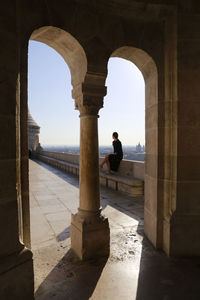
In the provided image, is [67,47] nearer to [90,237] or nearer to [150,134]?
[150,134]

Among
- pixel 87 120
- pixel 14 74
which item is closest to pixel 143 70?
pixel 87 120

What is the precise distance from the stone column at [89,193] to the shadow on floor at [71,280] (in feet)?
0.47

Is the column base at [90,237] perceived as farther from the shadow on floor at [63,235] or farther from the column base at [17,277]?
the column base at [17,277]

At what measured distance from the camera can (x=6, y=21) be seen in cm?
186

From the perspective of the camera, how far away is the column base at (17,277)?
5.96 feet

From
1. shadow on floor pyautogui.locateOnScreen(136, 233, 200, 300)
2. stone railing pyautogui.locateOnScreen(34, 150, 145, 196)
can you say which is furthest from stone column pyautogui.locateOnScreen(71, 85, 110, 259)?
stone railing pyautogui.locateOnScreen(34, 150, 145, 196)

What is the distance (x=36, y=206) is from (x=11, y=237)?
296cm

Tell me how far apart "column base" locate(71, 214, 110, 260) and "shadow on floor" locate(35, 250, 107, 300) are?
9 centimetres

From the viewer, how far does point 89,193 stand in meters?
2.80

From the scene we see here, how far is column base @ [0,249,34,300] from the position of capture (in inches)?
71.5

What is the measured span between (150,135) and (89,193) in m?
1.23

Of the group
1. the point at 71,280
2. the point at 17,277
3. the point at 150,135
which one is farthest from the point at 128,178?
the point at 17,277

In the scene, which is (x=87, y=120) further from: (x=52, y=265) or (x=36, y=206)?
(x=36, y=206)

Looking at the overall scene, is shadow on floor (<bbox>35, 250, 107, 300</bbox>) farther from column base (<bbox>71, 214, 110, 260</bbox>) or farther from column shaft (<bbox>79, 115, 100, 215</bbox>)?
column shaft (<bbox>79, 115, 100, 215</bbox>)
